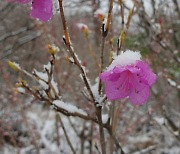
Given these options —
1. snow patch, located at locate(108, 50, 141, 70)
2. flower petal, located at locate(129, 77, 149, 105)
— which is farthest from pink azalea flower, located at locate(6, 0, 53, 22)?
flower petal, located at locate(129, 77, 149, 105)

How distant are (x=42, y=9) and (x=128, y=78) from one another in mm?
365

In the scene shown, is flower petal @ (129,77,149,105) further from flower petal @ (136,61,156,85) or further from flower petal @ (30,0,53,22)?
flower petal @ (30,0,53,22)

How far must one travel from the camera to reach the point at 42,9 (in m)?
1.04

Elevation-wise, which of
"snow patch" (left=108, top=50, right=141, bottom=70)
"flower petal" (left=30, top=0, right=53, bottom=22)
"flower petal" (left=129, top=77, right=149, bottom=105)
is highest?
"flower petal" (left=30, top=0, right=53, bottom=22)

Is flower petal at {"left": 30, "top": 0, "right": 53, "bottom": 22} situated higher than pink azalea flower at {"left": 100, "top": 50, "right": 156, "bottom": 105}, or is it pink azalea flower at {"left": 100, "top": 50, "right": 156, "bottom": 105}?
flower petal at {"left": 30, "top": 0, "right": 53, "bottom": 22}

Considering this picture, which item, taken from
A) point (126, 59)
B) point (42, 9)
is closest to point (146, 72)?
point (126, 59)

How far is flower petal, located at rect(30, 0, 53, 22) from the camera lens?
1.03 m

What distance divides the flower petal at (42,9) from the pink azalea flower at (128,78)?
256 mm

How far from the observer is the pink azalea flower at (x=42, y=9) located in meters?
1.02

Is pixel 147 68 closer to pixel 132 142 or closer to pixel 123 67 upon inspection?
pixel 123 67

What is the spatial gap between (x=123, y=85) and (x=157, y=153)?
7.31 m

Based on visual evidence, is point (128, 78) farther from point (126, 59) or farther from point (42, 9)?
point (42, 9)

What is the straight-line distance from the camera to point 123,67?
1.06m

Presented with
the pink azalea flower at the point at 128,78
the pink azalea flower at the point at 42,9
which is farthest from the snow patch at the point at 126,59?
the pink azalea flower at the point at 42,9
